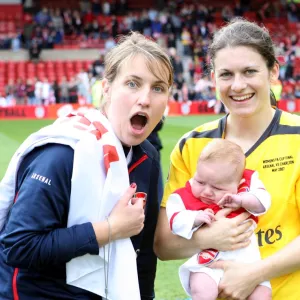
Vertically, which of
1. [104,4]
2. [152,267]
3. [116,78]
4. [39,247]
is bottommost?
[152,267]

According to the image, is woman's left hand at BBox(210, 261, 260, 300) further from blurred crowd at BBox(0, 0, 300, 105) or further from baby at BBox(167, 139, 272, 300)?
blurred crowd at BBox(0, 0, 300, 105)

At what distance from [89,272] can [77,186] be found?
373 mm

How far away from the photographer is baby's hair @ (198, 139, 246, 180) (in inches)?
116

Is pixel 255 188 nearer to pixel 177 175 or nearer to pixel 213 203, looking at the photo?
pixel 213 203

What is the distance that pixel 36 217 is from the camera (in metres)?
2.62

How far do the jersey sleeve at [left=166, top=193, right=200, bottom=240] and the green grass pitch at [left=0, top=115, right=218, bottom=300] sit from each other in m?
2.30

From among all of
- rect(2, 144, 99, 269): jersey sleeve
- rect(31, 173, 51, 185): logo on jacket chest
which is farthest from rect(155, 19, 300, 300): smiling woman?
rect(31, 173, 51, 185): logo on jacket chest

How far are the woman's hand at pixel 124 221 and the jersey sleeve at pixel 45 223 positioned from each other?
0.04 metres

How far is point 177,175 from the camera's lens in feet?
10.5

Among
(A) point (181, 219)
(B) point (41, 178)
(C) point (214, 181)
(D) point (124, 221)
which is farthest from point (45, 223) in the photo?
(C) point (214, 181)

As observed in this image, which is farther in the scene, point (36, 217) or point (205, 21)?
point (205, 21)

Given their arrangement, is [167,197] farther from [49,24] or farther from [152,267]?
[49,24]

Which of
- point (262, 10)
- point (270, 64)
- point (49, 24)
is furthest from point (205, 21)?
point (270, 64)

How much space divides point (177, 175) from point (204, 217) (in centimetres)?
34
